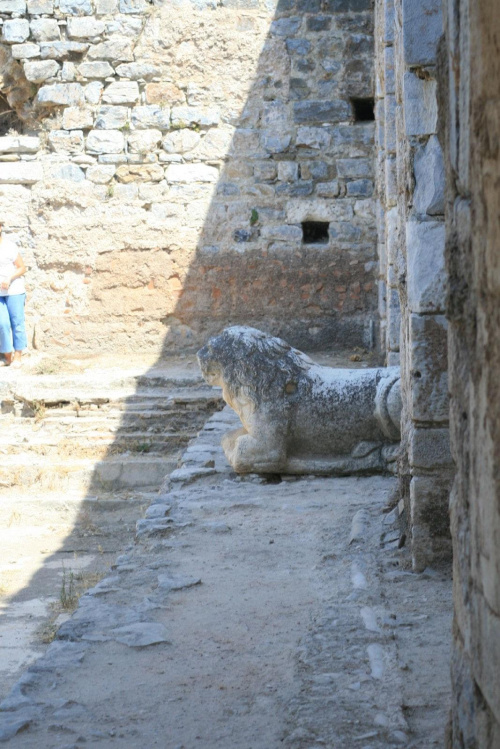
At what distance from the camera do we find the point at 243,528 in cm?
450

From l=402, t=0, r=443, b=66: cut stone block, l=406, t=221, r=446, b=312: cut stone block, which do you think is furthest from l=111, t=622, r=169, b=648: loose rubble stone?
l=402, t=0, r=443, b=66: cut stone block

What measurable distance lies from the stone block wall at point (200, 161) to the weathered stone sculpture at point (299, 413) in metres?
4.42

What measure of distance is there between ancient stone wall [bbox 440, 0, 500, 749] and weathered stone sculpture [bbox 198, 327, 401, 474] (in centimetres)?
328

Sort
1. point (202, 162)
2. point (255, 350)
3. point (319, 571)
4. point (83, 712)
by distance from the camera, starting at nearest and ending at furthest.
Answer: point (83, 712) → point (319, 571) → point (255, 350) → point (202, 162)

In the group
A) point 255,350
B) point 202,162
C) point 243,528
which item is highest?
point 202,162

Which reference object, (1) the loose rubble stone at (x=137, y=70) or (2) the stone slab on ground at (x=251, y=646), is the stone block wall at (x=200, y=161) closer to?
(1) the loose rubble stone at (x=137, y=70)

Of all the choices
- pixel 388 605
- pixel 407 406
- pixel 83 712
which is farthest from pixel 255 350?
pixel 83 712

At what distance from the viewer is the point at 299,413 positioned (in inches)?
213

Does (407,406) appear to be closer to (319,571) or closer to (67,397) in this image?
(319,571)

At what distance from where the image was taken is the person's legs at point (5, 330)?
9336 mm

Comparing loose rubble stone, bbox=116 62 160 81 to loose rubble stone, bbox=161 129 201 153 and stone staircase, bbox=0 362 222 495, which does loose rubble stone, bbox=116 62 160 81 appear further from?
stone staircase, bbox=0 362 222 495

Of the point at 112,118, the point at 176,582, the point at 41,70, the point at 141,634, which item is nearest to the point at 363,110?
the point at 112,118

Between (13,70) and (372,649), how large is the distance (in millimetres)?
8546

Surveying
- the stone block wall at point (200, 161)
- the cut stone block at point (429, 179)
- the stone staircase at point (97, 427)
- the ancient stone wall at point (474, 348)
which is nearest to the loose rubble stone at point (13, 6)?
the stone block wall at point (200, 161)
